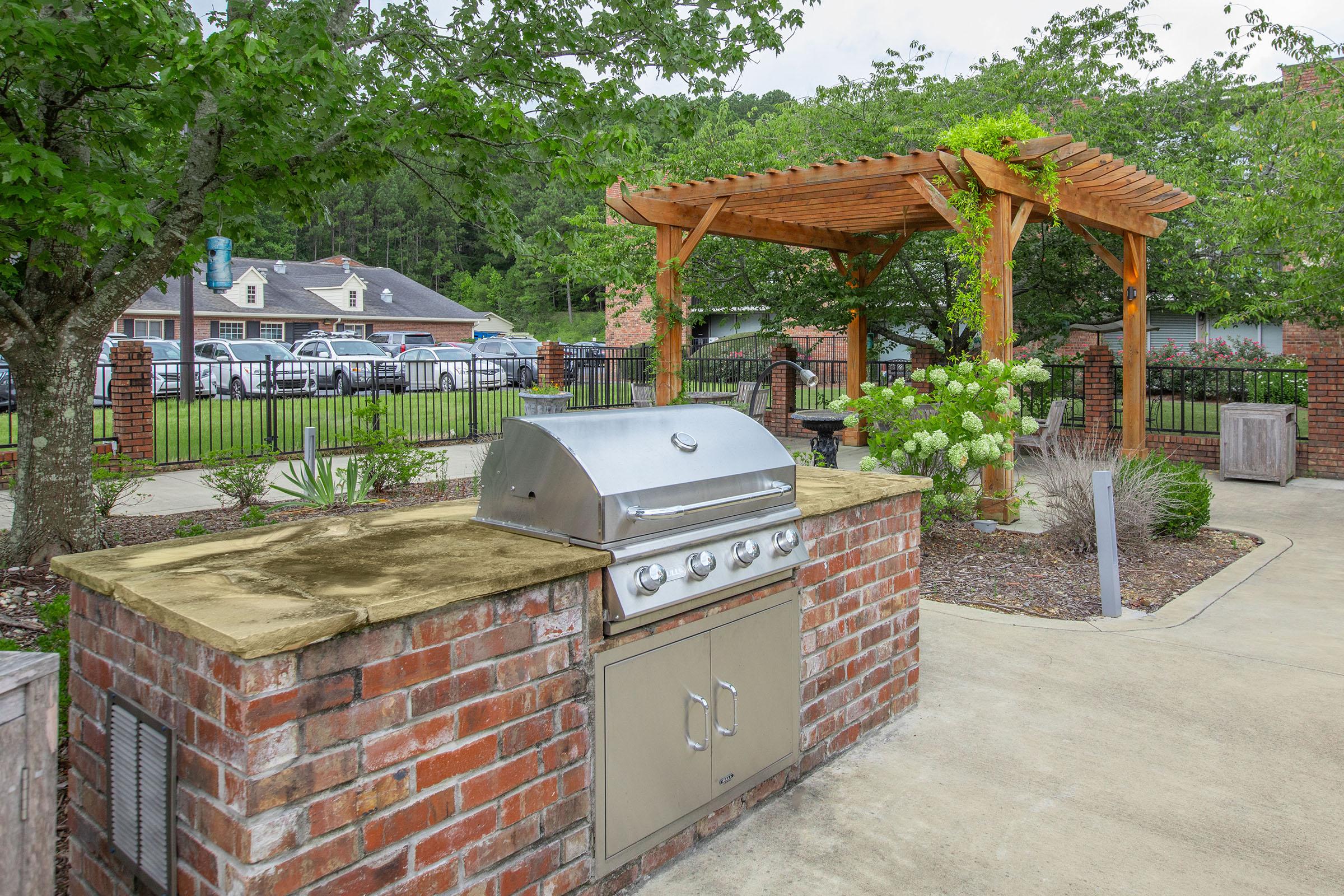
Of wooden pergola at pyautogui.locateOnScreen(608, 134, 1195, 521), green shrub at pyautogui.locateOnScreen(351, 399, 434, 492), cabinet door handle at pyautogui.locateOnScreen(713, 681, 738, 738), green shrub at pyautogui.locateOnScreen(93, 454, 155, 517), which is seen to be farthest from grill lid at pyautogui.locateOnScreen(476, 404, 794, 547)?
green shrub at pyautogui.locateOnScreen(351, 399, 434, 492)

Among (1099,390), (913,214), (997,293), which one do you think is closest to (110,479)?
(997,293)

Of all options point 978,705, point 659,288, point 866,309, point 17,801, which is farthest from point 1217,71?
point 17,801

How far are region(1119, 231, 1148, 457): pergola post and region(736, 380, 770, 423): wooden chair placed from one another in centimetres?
542

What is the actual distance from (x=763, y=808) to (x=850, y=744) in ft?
2.05

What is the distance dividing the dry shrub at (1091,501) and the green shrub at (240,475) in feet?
22.3

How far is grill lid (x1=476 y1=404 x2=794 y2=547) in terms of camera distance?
256 cm

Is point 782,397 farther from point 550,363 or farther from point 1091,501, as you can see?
point 1091,501

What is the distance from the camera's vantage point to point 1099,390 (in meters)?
13.1

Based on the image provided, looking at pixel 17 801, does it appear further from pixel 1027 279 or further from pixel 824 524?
pixel 1027 279

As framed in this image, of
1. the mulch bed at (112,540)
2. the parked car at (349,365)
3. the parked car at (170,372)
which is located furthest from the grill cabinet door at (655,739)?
the parked car at (170,372)

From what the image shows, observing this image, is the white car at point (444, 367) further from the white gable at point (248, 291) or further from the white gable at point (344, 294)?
the white gable at point (344, 294)

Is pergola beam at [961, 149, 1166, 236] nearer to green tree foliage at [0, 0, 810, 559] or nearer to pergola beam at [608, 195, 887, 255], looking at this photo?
green tree foliage at [0, 0, 810, 559]

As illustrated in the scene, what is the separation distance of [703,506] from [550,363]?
1442 centimetres

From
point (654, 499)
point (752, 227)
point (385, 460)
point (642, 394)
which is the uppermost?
point (752, 227)
